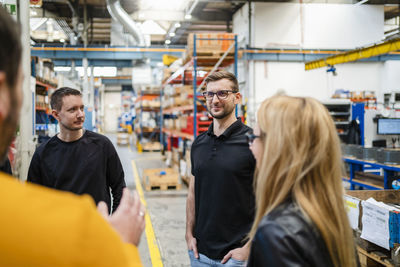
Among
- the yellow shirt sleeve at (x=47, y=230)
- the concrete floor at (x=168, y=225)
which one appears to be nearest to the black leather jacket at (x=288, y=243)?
the yellow shirt sleeve at (x=47, y=230)

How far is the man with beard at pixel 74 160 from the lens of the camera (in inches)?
110

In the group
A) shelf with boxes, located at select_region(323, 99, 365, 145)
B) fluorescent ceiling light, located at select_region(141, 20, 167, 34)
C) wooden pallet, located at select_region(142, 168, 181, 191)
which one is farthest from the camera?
fluorescent ceiling light, located at select_region(141, 20, 167, 34)

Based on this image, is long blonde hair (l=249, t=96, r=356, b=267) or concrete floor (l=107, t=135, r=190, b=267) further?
concrete floor (l=107, t=135, r=190, b=267)

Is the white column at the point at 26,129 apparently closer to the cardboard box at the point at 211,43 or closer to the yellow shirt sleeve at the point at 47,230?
the yellow shirt sleeve at the point at 47,230

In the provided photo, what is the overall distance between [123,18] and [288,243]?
1365 centimetres

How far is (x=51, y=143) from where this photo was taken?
2895mm

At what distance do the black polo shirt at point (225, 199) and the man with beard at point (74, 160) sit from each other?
88cm

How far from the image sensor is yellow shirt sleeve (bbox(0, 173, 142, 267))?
705 millimetres

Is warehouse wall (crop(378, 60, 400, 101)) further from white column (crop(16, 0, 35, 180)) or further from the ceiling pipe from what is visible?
white column (crop(16, 0, 35, 180))

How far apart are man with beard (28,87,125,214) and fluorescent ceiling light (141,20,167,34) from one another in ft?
47.0

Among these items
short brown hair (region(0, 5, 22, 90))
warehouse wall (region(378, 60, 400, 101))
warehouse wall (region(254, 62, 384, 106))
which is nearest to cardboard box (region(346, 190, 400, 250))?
short brown hair (region(0, 5, 22, 90))

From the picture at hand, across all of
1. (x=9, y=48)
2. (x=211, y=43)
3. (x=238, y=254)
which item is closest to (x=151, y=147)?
(x=211, y=43)

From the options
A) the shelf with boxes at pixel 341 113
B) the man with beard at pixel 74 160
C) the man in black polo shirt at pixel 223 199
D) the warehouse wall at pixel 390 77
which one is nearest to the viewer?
the man in black polo shirt at pixel 223 199

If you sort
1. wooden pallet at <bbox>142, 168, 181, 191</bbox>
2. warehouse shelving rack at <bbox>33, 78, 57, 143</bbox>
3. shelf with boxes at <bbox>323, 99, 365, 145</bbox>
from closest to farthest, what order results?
warehouse shelving rack at <bbox>33, 78, 57, 143</bbox> → wooden pallet at <bbox>142, 168, 181, 191</bbox> → shelf with boxes at <bbox>323, 99, 365, 145</bbox>
